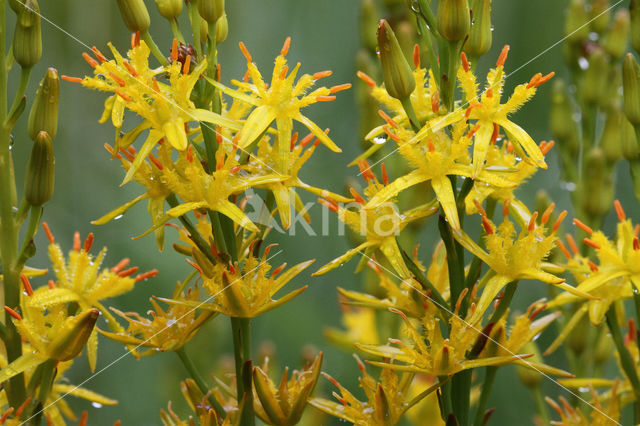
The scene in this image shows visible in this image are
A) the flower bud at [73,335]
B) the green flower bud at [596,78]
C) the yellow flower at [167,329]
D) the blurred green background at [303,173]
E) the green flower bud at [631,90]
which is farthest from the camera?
the blurred green background at [303,173]

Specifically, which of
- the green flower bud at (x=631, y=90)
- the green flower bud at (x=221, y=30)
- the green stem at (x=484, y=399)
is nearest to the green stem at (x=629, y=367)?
the green stem at (x=484, y=399)

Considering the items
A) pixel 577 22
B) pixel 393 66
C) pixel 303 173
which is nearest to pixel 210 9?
pixel 393 66

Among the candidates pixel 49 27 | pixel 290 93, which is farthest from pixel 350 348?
pixel 49 27

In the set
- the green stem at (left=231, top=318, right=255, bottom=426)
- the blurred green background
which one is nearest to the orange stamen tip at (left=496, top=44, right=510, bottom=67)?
the green stem at (left=231, top=318, right=255, bottom=426)

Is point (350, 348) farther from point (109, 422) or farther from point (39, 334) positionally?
point (109, 422)

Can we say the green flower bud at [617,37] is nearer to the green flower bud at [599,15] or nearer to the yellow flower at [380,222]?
the green flower bud at [599,15]
